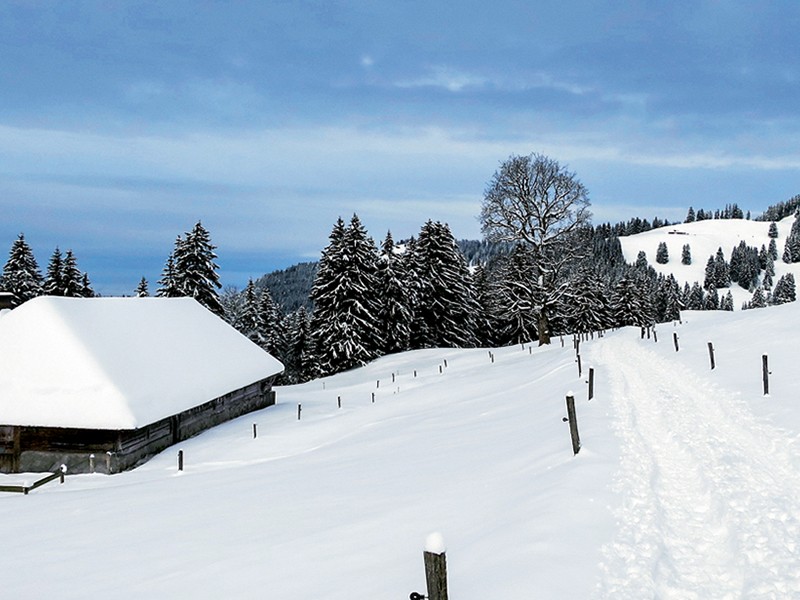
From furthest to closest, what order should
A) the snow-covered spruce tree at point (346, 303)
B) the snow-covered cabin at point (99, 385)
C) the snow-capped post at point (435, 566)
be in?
the snow-covered spruce tree at point (346, 303), the snow-covered cabin at point (99, 385), the snow-capped post at point (435, 566)

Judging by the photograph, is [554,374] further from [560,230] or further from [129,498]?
[129,498]

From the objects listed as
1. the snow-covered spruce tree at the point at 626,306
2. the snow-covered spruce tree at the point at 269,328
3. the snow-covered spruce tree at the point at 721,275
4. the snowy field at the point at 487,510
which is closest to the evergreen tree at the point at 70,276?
the snow-covered spruce tree at the point at 269,328

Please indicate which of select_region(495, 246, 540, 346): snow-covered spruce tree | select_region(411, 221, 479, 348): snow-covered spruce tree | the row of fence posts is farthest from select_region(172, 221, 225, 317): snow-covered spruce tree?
the row of fence posts

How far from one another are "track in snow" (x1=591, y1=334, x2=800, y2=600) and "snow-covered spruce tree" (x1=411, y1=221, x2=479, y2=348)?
34.1 metres

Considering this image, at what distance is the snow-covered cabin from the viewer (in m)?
18.7

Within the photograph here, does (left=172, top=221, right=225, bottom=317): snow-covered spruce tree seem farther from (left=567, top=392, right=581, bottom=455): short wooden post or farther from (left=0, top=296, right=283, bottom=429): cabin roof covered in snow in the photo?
(left=567, top=392, right=581, bottom=455): short wooden post

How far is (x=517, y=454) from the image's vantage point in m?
11.2

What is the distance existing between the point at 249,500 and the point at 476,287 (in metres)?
49.5

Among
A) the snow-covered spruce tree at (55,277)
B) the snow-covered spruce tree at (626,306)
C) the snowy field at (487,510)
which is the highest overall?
the snow-covered spruce tree at (55,277)

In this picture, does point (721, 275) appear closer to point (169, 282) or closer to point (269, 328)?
point (269, 328)

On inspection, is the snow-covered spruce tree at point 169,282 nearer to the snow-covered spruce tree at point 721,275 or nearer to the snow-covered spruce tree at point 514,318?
the snow-covered spruce tree at point 514,318

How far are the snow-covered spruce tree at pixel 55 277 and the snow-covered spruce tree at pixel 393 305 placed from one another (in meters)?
28.6

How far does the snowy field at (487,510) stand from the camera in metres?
6.08

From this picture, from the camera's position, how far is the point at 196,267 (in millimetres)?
43031
